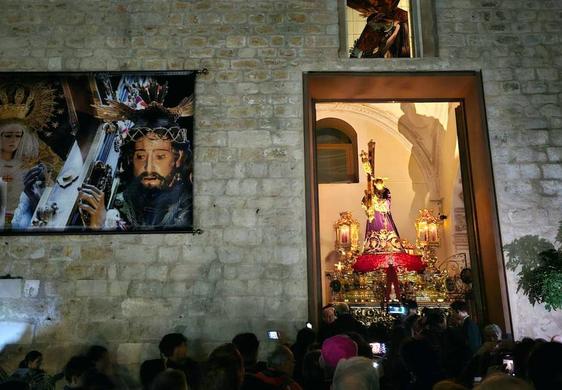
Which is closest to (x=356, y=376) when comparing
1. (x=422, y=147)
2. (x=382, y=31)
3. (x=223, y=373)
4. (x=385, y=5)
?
(x=223, y=373)

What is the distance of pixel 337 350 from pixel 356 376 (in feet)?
2.22

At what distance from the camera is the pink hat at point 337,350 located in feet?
11.7

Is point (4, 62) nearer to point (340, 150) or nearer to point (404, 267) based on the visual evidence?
point (404, 267)

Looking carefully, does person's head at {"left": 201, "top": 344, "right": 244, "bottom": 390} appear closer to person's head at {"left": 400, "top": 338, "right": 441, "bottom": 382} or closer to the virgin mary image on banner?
person's head at {"left": 400, "top": 338, "right": 441, "bottom": 382}

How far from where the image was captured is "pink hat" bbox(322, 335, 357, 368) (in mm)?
3559

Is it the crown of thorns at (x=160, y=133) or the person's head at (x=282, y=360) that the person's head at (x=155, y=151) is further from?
the person's head at (x=282, y=360)

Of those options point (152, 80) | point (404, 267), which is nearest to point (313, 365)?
point (152, 80)

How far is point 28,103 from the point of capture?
681cm

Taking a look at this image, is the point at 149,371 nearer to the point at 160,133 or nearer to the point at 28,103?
the point at 160,133

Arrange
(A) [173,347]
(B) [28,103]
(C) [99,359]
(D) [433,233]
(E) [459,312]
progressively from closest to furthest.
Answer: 1. (C) [99,359]
2. (A) [173,347]
3. (E) [459,312]
4. (B) [28,103]
5. (D) [433,233]

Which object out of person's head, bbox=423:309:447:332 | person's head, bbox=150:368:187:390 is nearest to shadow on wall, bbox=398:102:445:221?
person's head, bbox=423:309:447:332

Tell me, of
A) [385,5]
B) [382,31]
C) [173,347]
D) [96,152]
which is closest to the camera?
[173,347]

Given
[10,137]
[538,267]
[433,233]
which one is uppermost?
[10,137]

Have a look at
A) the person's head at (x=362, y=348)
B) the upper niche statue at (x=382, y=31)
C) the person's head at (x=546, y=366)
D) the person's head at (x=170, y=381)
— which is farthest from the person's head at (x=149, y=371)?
the upper niche statue at (x=382, y=31)
